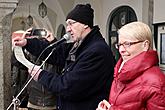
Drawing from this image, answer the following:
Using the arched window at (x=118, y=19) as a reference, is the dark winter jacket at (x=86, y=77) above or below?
below

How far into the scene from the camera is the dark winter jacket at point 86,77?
177cm

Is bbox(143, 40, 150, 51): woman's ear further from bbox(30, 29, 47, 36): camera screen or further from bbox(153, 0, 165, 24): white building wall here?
bbox(153, 0, 165, 24): white building wall

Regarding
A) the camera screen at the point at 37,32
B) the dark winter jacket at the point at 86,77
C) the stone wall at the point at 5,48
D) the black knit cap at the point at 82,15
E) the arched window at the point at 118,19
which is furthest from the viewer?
the arched window at the point at 118,19

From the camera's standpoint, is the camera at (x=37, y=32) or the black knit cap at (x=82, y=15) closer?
the black knit cap at (x=82, y=15)

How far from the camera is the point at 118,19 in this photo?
6234 millimetres

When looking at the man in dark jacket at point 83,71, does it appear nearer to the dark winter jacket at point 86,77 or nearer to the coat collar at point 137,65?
the dark winter jacket at point 86,77

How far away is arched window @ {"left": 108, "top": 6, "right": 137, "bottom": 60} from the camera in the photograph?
5835 millimetres

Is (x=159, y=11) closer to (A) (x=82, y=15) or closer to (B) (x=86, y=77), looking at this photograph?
(A) (x=82, y=15)

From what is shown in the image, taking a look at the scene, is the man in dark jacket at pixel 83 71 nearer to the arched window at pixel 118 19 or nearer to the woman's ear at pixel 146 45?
the woman's ear at pixel 146 45

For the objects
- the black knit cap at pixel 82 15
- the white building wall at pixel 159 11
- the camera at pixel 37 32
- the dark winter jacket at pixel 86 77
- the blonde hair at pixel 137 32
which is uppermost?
the white building wall at pixel 159 11

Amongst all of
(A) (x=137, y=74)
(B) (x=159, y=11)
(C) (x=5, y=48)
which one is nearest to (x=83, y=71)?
(A) (x=137, y=74)

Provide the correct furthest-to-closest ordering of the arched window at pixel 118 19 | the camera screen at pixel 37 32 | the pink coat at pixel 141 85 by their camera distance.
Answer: the arched window at pixel 118 19
the camera screen at pixel 37 32
the pink coat at pixel 141 85

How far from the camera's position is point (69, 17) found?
1934mm

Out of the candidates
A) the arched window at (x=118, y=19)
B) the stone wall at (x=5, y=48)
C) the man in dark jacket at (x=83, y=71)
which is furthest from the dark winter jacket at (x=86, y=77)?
the arched window at (x=118, y=19)
